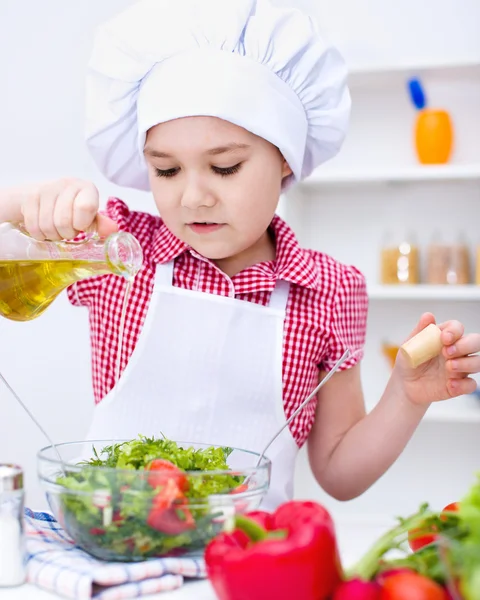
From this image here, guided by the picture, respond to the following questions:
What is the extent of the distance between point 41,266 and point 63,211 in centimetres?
8

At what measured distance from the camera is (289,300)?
129cm

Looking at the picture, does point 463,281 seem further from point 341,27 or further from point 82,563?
point 82,563

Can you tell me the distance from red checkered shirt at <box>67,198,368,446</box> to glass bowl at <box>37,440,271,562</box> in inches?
22.3

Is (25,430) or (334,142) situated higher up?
(334,142)

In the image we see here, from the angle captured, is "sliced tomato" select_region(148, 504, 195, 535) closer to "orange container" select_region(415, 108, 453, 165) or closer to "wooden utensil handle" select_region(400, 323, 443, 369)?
"wooden utensil handle" select_region(400, 323, 443, 369)

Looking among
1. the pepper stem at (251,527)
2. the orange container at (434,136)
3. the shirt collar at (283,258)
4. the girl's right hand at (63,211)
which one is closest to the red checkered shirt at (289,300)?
the shirt collar at (283,258)

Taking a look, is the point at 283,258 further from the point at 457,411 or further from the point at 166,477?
the point at 457,411

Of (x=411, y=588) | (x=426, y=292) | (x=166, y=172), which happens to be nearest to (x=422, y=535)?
(x=411, y=588)

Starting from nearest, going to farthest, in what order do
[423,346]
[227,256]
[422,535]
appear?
[422,535] < [423,346] < [227,256]

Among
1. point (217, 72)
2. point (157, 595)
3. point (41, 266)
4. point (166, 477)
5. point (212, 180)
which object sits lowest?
point (157, 595)

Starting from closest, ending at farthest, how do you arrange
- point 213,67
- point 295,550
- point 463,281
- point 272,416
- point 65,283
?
point 295,550 → point 65,283 → point 213,67 → point 272,416 → point 463,281

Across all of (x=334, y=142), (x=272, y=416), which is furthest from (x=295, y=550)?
(x=334, y=142)

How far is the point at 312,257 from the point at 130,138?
0.39 metres

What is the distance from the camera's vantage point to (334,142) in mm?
1301
